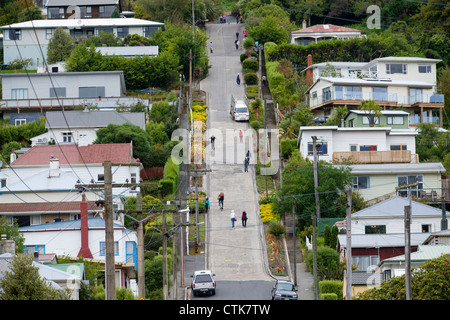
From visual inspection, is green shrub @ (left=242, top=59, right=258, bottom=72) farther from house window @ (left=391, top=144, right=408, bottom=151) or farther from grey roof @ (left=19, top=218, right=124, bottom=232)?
grey roof @ (left=19, top=218, right=124, bottom=232)

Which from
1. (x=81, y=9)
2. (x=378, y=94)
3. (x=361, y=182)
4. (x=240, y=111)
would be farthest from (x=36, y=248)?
(x=81, y=9)

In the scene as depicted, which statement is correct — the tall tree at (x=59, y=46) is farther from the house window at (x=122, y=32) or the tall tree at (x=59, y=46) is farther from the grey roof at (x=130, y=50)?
the house window at (x=122, y=32)

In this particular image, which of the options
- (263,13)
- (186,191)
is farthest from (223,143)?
(263,13)

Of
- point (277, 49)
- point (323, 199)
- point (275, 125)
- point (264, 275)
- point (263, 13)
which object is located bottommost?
point (264, 275)

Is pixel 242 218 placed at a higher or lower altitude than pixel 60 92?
lower

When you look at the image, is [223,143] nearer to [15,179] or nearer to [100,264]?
[15,179]

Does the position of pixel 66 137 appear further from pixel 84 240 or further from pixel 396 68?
pixel 396 68

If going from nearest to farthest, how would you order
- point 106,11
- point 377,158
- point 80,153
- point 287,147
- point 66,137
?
point 80,153 → point 377,158 → point 287,147 → point 66,137 → point 106,11
